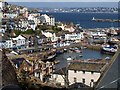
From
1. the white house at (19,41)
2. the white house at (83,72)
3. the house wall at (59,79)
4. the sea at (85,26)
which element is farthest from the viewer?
the white house at (19,41)

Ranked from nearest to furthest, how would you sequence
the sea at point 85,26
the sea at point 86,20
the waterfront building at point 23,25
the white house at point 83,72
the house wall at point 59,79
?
the white house at point 83,72, the house wall at point 59,79, the sea at point 85,26, the waterfront building at point 23,25, the sea at point 86,20

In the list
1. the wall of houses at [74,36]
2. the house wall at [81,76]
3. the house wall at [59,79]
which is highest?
the house wall at [81,76]

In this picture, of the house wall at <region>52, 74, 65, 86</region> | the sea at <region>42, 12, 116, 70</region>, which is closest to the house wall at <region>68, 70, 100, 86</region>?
the house wall at <region>52, 74, 65, 86</region>

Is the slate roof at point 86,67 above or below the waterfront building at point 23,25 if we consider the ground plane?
above

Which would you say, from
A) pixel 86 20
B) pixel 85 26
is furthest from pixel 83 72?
pixel 86 20

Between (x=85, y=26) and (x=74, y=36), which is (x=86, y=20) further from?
(x=74, y=36)

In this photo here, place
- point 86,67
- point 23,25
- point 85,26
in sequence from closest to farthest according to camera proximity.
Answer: point 86,67 < point 23,25 < point 85,26

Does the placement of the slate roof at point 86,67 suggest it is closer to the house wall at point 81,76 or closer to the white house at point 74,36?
the house wall at point 81,76

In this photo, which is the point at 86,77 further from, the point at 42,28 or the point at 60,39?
the point at 42,28

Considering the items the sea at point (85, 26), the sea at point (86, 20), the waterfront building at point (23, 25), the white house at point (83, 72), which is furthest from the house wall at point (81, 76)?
the sea at point (86, 20)

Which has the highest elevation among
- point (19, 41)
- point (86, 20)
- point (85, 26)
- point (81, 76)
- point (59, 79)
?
point (81, 76)

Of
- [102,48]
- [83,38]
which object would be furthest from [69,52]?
[83,38]

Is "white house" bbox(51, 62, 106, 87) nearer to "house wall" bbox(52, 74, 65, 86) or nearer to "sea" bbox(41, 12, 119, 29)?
"house wall" bbox(52, 74, 65, 86)
